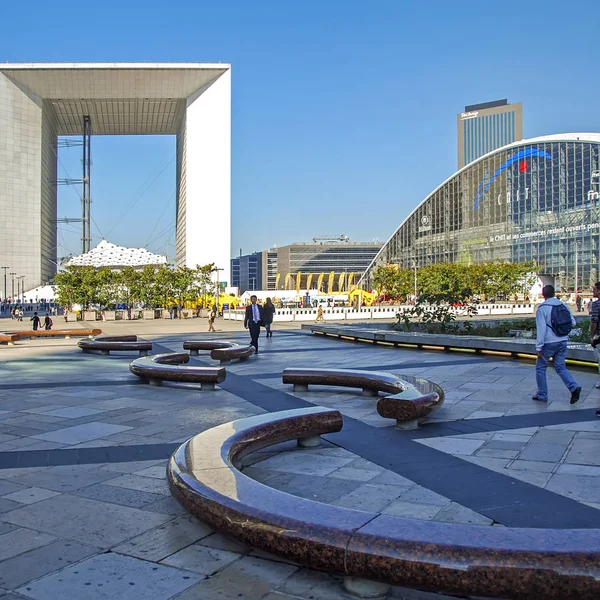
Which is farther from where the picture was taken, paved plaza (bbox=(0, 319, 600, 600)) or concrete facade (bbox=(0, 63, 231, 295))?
concrete facade (bbox=(0, 63, 231, 295))

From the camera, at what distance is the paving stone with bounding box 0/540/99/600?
332 cm

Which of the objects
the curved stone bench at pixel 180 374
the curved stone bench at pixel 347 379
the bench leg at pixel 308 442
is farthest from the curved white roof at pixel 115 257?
the bench leg at pixel 308 442

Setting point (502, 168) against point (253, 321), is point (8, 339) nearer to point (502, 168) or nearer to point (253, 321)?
point (253, 321)

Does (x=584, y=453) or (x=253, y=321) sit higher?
(x=253, y=321)

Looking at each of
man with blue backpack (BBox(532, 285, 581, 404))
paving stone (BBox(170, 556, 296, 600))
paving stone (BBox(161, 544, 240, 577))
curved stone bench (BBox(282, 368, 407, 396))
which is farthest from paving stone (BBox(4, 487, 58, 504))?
man with blue backpack (BBox(532, 285, 581, 404))

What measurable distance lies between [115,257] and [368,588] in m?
99.5

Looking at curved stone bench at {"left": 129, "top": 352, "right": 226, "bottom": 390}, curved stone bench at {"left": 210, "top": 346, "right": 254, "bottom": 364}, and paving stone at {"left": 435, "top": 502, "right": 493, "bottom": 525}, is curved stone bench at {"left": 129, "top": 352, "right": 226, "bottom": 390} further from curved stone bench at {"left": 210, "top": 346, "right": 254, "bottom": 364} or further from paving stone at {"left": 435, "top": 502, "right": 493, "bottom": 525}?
paving stone at {"left": 435, "top": 502, "right": 493, "bottom": 525}

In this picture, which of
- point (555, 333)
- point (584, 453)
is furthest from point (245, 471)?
point (555, 333)

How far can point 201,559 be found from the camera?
11.7 feet

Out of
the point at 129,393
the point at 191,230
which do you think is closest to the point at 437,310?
the point at 129,393

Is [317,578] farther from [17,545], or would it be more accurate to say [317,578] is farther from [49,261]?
[49,261]

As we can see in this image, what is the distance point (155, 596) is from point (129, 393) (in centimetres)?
717

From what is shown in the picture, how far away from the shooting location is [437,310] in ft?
68.1

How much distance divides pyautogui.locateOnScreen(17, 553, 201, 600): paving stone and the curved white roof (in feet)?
302
